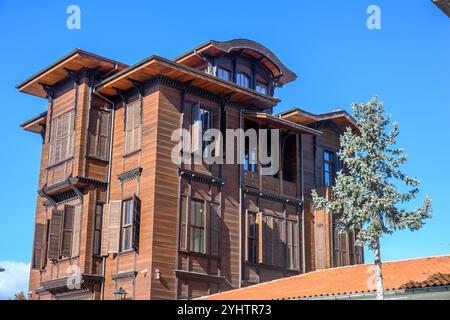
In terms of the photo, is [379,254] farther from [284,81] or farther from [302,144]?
[284,81]

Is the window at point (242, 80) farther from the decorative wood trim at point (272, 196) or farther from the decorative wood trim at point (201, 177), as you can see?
the decorative wood trim at point (201, 177)

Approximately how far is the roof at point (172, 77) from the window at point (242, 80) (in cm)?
242

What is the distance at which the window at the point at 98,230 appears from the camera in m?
Result: 26.1

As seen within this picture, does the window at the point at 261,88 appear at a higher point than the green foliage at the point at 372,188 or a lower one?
higher

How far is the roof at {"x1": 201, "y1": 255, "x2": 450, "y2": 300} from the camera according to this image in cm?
1833

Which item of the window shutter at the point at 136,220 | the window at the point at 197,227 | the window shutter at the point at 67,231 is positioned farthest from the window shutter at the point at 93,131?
the window at the point at 197,227

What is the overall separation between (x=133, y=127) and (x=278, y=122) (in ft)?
21.6

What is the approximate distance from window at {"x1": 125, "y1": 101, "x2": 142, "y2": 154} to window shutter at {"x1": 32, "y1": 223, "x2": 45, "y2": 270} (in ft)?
17.7

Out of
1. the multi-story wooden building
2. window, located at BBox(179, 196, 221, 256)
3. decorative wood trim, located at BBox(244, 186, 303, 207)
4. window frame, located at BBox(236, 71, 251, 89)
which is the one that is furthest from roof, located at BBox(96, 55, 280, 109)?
window, located at BBox(179, 196, 221, 256)

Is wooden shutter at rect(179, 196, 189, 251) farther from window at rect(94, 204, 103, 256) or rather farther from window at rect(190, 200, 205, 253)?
window at rect(94, 204, 103, 256)

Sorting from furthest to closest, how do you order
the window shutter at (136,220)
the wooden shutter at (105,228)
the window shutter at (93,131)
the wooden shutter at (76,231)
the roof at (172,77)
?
the window shutter at (93,131)
the wooden shutter at (76,231)
the wooden shutter at (105,228)
the roof at (172,77)
the window shutter at (136,220)

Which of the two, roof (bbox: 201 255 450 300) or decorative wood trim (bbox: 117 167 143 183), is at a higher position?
decorative wood trim (bbox: 117 167 143 183)
